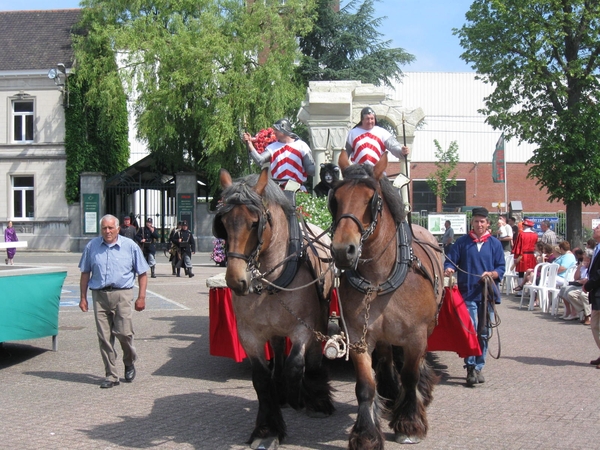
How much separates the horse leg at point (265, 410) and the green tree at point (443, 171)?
4200 centimetres

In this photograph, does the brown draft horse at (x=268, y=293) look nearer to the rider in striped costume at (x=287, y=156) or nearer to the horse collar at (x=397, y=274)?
the horse collar at (x=397, y=274)

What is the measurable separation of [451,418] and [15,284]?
552 cm

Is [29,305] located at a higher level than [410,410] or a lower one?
higher

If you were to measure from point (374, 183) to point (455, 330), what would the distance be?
3.21 meters

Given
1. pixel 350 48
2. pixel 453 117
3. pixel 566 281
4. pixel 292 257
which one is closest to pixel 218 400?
pixel 292 257

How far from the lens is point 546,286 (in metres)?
14.3

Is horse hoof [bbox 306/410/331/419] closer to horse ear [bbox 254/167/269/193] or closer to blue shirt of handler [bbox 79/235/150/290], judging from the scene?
horse ear [bbox 254/167/269/193]

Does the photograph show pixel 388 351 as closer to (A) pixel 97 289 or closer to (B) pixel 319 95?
(A) pixel 97 289

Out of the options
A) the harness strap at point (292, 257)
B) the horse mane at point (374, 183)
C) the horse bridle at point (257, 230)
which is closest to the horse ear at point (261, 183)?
the horse bridle at point (257, 230)

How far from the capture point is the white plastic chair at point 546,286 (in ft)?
46.2

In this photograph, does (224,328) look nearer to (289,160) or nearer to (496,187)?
(289,160)

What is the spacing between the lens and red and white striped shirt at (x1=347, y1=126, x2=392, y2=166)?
669 centimetres

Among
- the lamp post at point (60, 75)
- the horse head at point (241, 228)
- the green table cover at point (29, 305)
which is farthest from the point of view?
the lamp post at point (60, 75)

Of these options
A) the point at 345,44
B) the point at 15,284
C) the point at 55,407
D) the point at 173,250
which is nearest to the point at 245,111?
A: the point at 345,44
